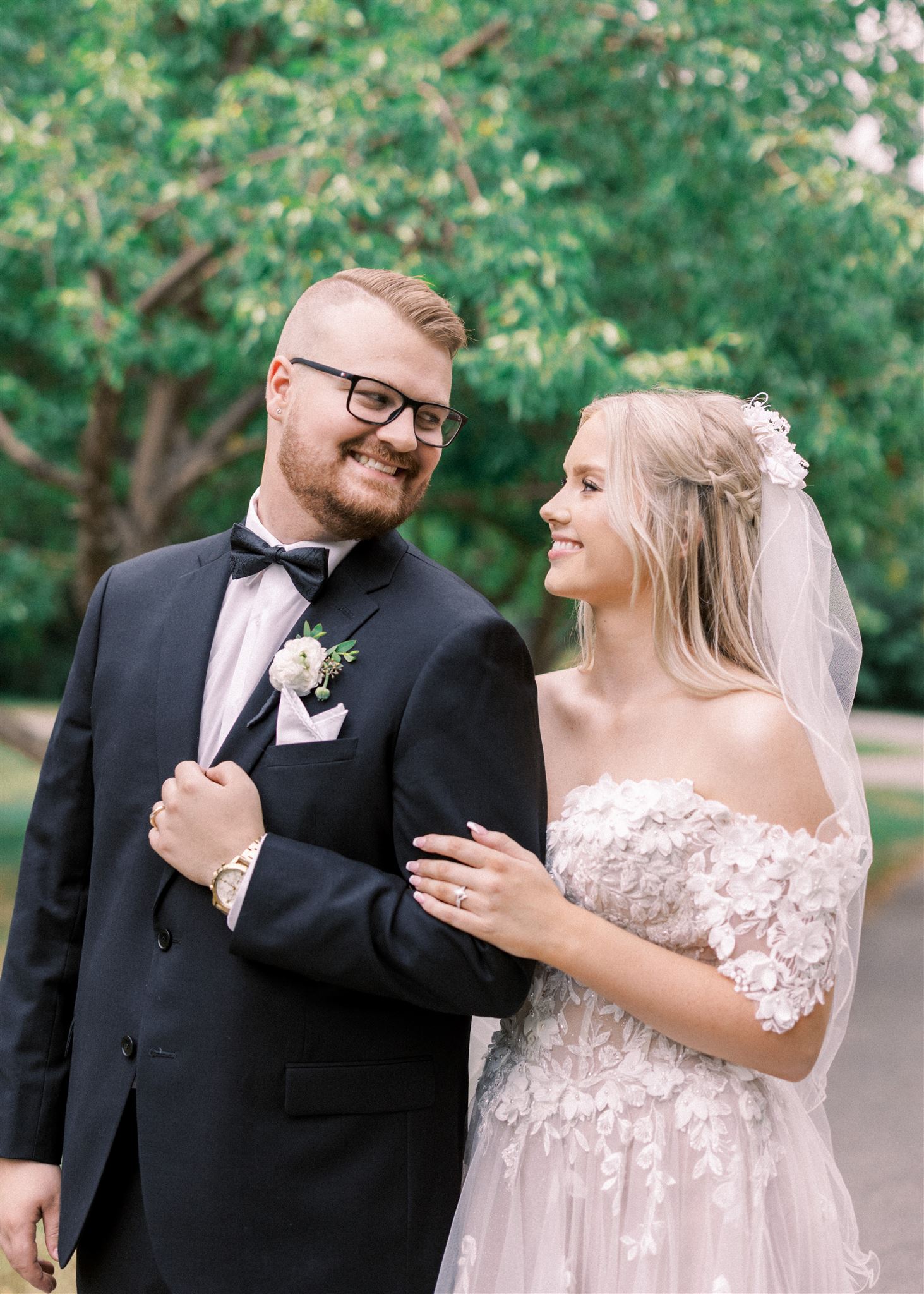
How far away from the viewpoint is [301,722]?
7.46ft

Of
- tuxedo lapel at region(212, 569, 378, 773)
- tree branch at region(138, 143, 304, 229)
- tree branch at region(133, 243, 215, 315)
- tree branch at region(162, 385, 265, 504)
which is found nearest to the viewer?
tuxedo lapel at region(212, 569, 378, 773)

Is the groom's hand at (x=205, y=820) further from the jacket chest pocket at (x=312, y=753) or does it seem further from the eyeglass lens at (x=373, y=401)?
the eyeglass lens at (x=373, y=401)

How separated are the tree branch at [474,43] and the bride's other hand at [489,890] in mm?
5595

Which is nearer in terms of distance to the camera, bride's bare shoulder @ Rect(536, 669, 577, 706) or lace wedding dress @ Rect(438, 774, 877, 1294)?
lace wedding dress @ Rect(438, 774, 877, 1294)

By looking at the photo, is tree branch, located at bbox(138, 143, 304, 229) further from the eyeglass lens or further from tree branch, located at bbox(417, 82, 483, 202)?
the eyeglass lens

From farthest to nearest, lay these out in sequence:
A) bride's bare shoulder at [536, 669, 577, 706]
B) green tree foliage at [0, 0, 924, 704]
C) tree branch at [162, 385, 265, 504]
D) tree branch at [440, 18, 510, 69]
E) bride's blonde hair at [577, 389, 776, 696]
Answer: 1. tree branch at [162, 385, 265, 504]
2. tree branch at [440, 18, 510, 69]
3. green tree foliage at [0, 0, 924, 704]
4. bride's bare shoulder at [536, 669, 577, 706]
5. bride's blonde hair at [577, 389, 776, 696]

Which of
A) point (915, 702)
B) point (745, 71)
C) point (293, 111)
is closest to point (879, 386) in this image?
point (745, 71)

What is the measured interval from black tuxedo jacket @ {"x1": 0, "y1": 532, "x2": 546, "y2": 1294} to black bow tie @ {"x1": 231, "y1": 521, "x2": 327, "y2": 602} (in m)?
0.05

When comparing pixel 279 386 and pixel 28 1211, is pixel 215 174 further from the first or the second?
pixel 28 1211

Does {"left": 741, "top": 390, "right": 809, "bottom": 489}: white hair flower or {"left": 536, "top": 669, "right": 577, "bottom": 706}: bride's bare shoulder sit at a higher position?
{"left": 741, "top": 390, "right": 809, "bottom": 489}: white hair flower

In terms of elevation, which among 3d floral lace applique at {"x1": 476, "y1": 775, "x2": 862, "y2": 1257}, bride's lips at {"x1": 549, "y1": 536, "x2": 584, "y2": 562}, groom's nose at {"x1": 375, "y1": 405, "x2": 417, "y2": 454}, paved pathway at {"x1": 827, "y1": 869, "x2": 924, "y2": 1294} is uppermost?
groom's nose at {"x1": 375, "y1": 405, "x2": 417, "y2": 454}

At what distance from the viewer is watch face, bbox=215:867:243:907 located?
7.16 ft

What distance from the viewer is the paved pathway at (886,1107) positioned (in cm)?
513

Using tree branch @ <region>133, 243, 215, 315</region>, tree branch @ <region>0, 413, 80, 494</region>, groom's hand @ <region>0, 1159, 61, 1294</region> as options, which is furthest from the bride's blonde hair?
tree branch @ <region>0, 413, 80, 494</region>
